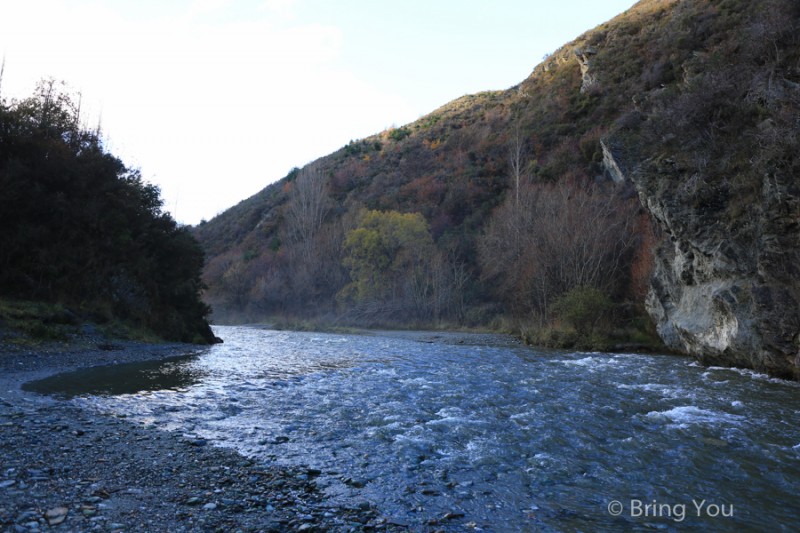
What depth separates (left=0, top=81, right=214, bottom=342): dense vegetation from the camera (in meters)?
19.1

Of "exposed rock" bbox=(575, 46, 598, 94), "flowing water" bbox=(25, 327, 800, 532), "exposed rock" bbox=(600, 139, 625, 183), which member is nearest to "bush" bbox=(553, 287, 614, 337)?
"flowing water" bbox=(25, 327, 800, 532)

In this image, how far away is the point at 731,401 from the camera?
10.8 m

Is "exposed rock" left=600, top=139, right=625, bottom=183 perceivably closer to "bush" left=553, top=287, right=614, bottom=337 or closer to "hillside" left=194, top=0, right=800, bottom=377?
"hillside" left=194, top=0, right=800, bottom=377

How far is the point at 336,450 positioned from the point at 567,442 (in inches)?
138

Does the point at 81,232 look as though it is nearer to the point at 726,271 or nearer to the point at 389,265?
the point at 726,271

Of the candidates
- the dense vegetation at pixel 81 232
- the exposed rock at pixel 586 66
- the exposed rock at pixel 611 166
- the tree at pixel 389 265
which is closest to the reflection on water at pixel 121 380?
the dense vegetation at pixel 81 232

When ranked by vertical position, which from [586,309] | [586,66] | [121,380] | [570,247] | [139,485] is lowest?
[139,485]

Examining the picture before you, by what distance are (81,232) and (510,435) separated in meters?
20.5

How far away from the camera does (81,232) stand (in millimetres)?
21312
